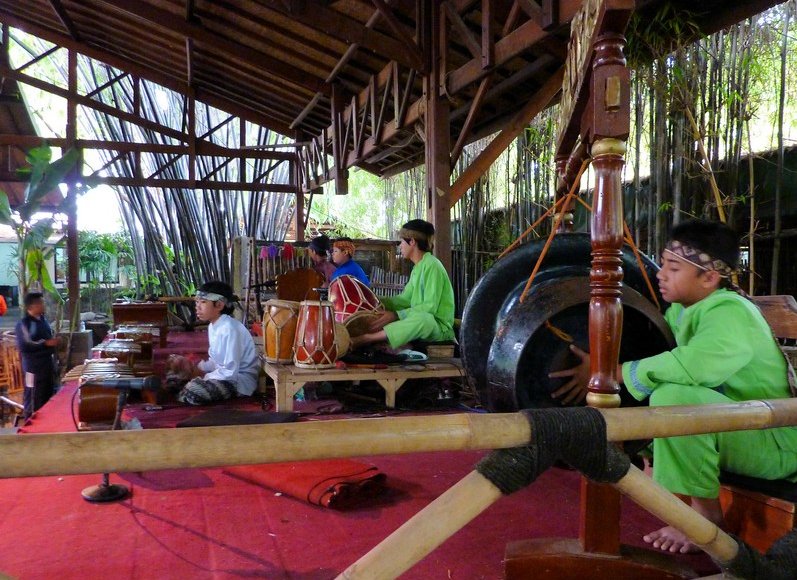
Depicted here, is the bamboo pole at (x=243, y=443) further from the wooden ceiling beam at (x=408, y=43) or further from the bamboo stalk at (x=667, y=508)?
the wooden ceiling beam at (x=408, y=43)

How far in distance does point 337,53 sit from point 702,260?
6.11m

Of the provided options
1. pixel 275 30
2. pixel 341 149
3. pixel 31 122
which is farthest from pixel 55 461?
pixel 31 122

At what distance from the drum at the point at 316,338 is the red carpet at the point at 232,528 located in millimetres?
1223

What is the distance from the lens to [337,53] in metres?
7.18

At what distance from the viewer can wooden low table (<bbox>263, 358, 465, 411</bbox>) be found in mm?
3852

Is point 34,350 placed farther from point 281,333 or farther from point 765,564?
point 765,564

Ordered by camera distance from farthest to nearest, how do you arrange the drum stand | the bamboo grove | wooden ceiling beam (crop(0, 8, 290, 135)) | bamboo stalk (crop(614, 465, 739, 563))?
wooden ceiling beam (crop(0, 8, 290, 135))
the bamboo grove
the drum stand
bamboo stalk (crop(614, 465, 739, 563))

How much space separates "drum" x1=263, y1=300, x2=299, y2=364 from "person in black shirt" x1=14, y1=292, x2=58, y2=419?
2.58m

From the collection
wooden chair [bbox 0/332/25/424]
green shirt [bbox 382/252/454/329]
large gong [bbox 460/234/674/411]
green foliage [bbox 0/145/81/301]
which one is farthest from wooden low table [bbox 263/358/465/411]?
green foliage [bbox 0/145/81/301]

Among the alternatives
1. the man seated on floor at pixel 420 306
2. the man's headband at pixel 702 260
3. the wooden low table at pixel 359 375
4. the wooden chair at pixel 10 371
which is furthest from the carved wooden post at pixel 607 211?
the wooden chair at pixel 10 371

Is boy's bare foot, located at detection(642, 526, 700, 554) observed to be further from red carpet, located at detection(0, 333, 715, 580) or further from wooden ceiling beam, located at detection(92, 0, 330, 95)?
wooden ceiling beam, located at detection(92, 0, 330, 95)

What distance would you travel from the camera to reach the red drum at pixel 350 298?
4539 mm

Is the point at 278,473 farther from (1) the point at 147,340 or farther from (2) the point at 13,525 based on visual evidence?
(1) the point at 147,340

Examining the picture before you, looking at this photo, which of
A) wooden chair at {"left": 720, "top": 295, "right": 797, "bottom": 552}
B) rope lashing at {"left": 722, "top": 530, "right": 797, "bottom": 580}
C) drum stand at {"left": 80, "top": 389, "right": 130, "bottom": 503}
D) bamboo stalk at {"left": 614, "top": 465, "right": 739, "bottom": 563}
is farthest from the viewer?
drum stand at {"left": 80, "top": 389, "right": 130, "bottom": 503}
